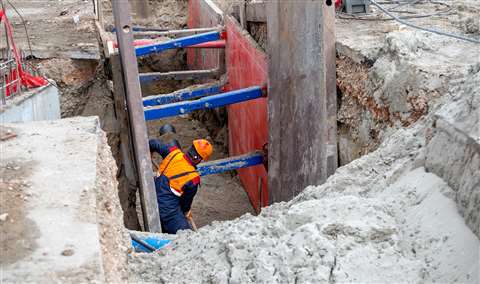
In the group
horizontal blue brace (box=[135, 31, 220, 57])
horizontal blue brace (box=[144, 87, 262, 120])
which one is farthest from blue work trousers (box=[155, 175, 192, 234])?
horizontal blue brace (box=[135, 31, 220, 57])

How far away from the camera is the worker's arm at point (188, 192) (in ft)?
19.0

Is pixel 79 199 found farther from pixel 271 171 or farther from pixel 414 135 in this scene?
pixel 271 171

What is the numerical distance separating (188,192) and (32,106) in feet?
5.88

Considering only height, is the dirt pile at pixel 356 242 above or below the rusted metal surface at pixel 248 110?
above

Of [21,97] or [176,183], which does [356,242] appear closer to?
[21,97]

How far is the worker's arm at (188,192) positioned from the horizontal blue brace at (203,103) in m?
0.72

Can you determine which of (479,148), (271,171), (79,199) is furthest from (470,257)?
(271,171)

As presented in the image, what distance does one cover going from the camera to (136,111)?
5.16 metres

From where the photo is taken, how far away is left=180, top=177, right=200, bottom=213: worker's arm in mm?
5805

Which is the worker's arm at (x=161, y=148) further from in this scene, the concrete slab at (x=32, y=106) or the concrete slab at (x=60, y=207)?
the concrete slab at (x=60, y=207)

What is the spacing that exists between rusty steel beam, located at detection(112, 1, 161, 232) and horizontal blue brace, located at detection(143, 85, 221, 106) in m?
1.48

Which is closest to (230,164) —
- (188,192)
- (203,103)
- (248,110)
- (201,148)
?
(201,148)

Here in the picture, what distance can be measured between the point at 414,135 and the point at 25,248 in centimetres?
194

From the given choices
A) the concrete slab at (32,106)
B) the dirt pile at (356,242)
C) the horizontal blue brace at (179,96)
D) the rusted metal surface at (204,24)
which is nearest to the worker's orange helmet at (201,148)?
the horizontal blue brace at (179,96)
